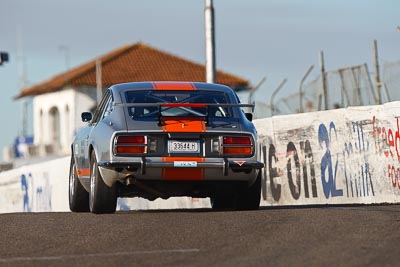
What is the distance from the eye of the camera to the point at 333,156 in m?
19.0

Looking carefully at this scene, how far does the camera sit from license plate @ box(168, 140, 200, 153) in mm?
13617

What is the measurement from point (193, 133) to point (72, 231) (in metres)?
2.38

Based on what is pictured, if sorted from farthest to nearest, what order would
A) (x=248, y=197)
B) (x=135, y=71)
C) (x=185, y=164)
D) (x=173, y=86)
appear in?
1. (x=135, y=71)
2. (x=173, y=86)
3. (x=248, y=197)
4. (x=185, y=164)

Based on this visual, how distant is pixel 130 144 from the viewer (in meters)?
13.7

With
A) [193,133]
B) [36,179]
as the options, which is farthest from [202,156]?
[36,179]

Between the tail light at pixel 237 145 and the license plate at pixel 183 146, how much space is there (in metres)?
0.32

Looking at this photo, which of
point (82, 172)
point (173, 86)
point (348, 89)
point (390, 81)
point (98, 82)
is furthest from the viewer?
point (98, 82)

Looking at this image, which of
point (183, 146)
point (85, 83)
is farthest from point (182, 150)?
point (85, 83)

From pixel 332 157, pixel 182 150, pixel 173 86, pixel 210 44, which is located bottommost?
pixel 182 150

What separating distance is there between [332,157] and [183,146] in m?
5.82

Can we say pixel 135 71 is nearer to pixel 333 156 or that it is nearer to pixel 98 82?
pixel 98 82

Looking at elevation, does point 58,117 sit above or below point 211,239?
above

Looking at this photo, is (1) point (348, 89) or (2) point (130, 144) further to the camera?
(1) point (348, 89)

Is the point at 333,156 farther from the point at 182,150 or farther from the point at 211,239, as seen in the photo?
the point at 211,239
